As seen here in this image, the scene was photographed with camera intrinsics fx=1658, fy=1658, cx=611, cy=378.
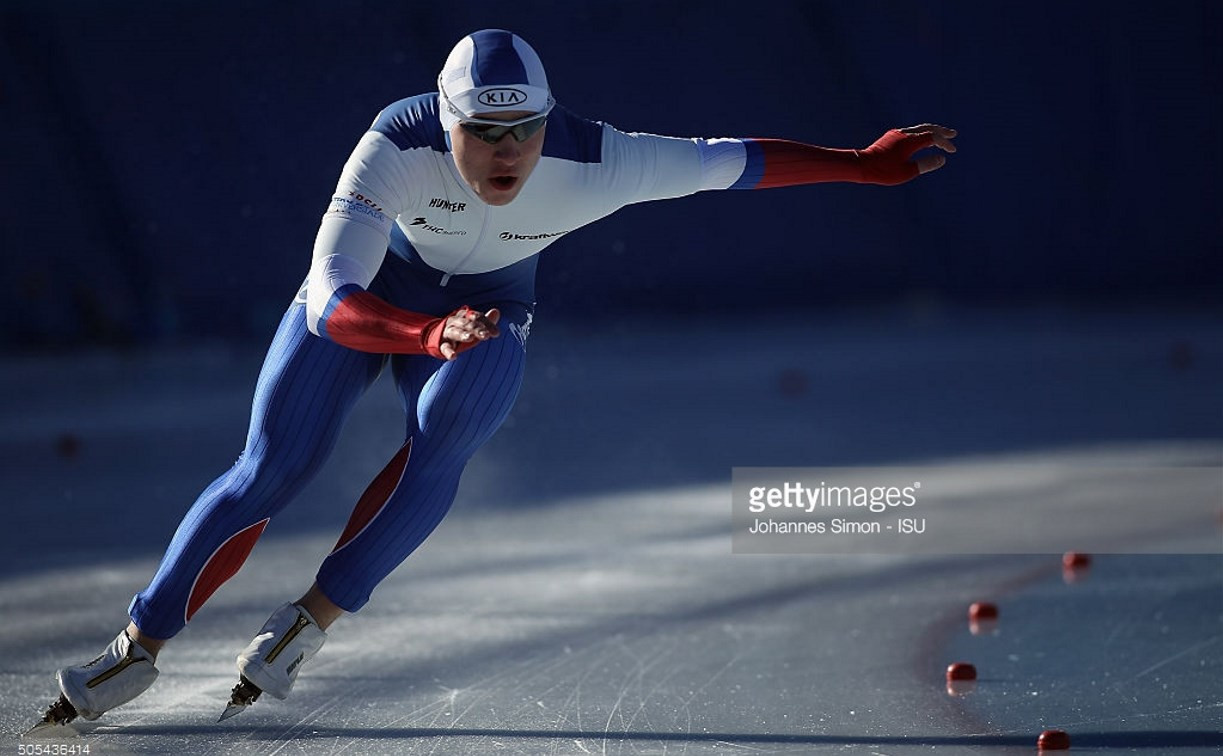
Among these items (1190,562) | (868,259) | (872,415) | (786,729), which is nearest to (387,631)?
(786,729)

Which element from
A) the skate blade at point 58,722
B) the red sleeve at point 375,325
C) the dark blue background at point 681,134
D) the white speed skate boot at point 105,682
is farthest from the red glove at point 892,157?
the dark blue background at point 681,134

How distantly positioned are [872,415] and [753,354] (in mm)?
1880

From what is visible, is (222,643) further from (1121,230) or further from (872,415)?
(1121,230)

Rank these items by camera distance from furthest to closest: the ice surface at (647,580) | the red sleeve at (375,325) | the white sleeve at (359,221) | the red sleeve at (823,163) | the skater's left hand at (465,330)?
the red sleeve at (823,163) < the ice surface at (647,580) < the white sleeve at (359,221) < the red sleeve at (375,325) < the skater's left hand at (465,330)

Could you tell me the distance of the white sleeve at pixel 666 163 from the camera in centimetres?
328

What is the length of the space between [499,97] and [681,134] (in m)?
6.76

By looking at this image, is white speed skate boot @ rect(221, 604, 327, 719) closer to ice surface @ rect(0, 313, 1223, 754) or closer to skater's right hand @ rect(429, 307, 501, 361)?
ice surface @ rect(0, 313, 1223, 754)

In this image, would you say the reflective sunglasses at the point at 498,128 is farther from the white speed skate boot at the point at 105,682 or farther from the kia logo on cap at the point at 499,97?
the white speed skate boot at the point at 105,682

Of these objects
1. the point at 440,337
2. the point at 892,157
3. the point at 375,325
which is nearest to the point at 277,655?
the point at 375,325

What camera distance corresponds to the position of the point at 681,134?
380 inches

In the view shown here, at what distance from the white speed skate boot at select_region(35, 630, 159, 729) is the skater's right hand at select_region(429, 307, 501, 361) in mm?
992

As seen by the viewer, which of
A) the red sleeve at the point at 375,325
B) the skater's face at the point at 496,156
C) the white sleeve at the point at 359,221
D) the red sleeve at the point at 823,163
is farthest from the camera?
the red sleeve at the point at 823,163

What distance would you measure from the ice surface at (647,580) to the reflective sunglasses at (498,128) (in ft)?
3.68

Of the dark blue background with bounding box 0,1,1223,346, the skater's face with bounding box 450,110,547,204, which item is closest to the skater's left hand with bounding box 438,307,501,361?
the skater's face with bounding box 450,110,547,204
